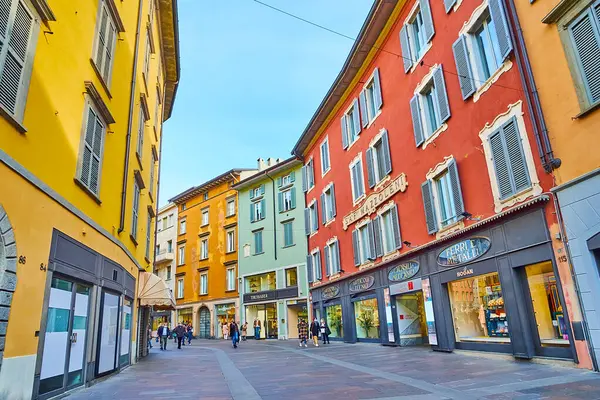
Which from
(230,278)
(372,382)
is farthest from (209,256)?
(372,382)

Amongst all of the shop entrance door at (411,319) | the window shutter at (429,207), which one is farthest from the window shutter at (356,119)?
the shop entrance door at (411,319)

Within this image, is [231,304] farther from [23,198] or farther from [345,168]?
[23,198]

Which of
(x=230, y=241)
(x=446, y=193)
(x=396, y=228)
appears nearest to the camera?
(x=446, y=193)

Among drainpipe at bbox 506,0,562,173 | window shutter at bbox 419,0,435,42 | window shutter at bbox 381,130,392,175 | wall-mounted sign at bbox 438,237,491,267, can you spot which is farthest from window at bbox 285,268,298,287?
drainpipe at bbox 506,0,562,173

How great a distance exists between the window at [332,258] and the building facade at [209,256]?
13.6 meters

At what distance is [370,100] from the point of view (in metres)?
20.7

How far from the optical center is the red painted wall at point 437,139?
1187cm

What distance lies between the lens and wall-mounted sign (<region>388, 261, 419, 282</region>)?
16.0 m

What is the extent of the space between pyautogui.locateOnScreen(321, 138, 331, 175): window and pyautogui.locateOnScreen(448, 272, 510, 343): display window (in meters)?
13.9

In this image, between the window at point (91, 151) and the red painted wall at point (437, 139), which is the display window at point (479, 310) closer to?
the red painted wall at point (437, 139)

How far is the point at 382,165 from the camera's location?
19.3 meters

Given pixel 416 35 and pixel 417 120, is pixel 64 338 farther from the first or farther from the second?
pixel 416 35

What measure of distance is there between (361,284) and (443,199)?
7.93 m

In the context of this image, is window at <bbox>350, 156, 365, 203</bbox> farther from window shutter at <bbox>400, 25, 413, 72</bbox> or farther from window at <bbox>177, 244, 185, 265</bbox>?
window at <bbox>177, 244, 185, 265</bbox>
